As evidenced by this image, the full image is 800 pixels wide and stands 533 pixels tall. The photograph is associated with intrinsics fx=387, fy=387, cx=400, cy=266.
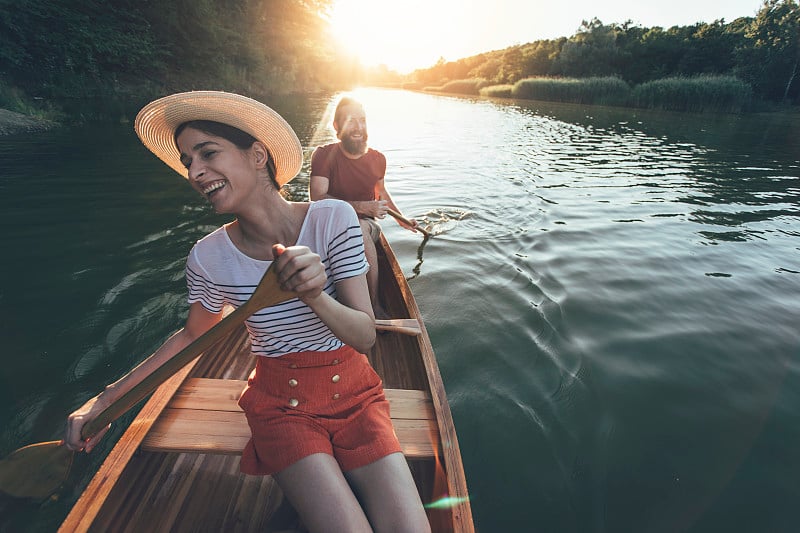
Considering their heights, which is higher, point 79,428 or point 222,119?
point 222,119

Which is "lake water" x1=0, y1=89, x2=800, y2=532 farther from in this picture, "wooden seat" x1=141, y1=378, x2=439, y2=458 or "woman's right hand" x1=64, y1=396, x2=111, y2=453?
"woman's right hand" x1=64, y1=396, x2=111, y2=453

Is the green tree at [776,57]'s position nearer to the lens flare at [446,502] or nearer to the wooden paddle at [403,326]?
the wooden paddle at [403,326]

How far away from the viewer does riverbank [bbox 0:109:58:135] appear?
1059 cm

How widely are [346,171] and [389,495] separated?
3.51 metres

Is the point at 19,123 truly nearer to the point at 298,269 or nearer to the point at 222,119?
the point at 222,119

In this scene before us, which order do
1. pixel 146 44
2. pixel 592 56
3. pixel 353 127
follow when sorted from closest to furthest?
pixel 353 127 < pixel 146 44 < pixel 592 56

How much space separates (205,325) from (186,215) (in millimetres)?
5737

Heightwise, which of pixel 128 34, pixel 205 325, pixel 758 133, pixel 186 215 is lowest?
pixel 758 133

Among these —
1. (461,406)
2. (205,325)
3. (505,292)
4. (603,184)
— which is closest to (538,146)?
(603,184)

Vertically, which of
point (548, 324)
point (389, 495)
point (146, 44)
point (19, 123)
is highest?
point (146, 44)

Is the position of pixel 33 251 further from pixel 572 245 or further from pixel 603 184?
pixel 603 184

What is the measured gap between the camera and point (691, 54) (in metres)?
39.6

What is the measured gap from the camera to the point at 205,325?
5.98ft

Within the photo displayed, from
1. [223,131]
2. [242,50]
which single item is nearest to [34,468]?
[223,131]
